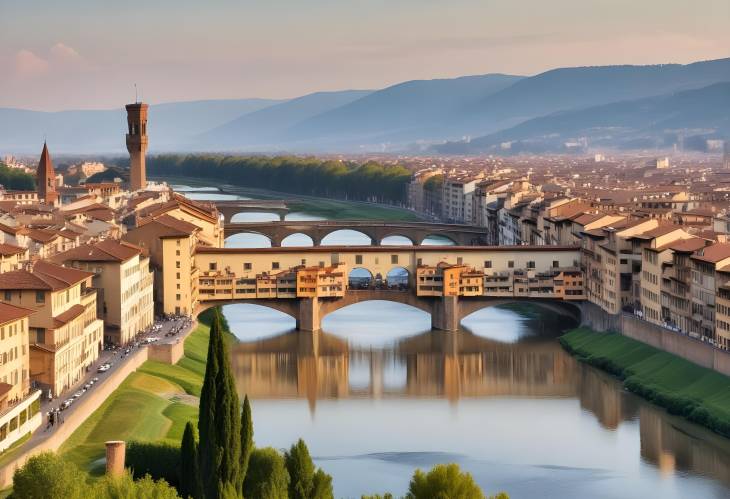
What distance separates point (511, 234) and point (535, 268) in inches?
707

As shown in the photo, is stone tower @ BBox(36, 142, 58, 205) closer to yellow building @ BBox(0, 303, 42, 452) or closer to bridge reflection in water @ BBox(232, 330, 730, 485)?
bridge reflection in water @ BBox(232, 330, 730, 485)

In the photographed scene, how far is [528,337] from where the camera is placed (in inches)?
2108

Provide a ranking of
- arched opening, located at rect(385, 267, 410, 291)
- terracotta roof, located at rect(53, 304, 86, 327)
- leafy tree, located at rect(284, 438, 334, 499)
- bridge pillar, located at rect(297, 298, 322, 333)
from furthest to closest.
A: arched opening, located at rect(385, 267, 410, 291)
bridge pillar, located at rect(297, 298, 322, 333)
terracotta roof, located at rect(53, 304, 86, 327)
leafy tree, located at rect(284, 438, 334, 499)

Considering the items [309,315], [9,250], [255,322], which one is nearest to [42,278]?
[9,250]

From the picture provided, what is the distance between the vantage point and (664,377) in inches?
1654

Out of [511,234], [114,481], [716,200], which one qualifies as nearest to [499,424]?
[114,481]

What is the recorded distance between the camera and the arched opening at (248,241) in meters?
88.0

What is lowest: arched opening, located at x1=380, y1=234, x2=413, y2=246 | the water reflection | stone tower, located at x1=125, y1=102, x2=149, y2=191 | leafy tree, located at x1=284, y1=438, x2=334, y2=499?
the water reflection

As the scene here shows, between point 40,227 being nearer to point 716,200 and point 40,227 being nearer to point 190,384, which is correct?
point 190,384

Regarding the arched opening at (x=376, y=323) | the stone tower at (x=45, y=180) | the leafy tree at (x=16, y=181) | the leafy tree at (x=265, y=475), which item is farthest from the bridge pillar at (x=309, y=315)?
the leafy tree at (x=16, y=181)

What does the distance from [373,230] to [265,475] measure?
5748cm

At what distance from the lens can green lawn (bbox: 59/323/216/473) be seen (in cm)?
3156

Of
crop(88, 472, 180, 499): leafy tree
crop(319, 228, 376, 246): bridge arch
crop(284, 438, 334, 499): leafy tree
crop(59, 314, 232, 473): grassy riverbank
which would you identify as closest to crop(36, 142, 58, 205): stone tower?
crop(319, 228, 376, 246): bridge arch

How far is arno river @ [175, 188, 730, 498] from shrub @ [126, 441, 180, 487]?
366cm
